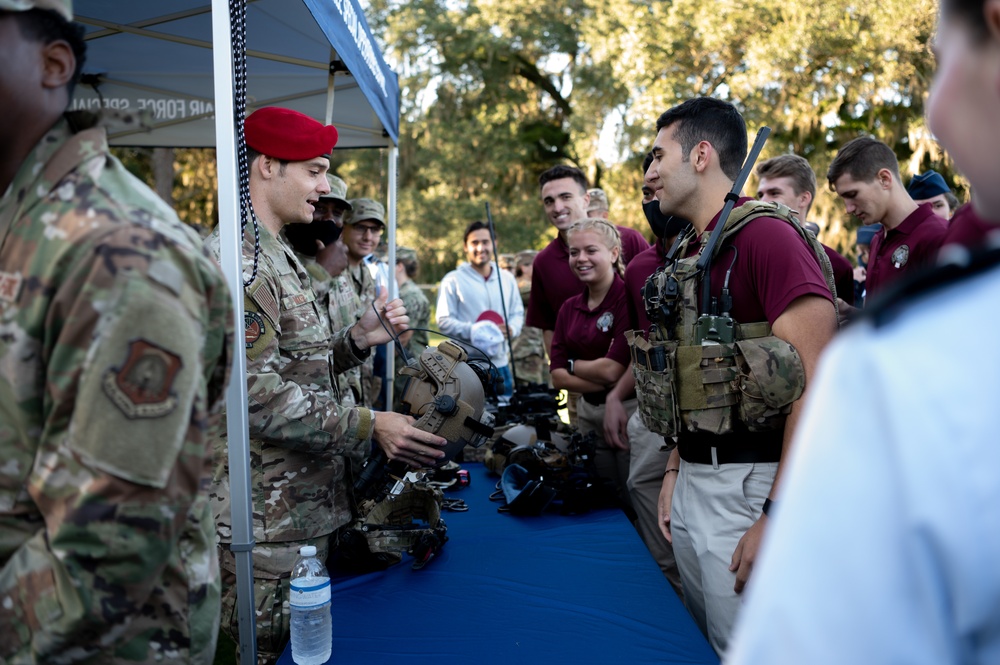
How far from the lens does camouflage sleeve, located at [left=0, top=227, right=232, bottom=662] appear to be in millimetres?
980

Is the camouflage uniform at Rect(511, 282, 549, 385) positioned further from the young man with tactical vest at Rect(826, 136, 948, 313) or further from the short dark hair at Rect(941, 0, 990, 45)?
the short dark hair at Rect(941, 0, 990, 45)

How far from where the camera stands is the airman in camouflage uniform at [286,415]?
228 centimetres

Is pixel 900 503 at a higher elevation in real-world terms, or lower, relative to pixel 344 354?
higher

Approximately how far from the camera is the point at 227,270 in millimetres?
1920

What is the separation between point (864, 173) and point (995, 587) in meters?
3.50

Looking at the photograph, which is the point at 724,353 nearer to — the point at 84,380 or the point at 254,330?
the point at 254,330

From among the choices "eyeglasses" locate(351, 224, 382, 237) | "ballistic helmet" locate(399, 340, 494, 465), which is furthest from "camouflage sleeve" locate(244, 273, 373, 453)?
"eyeglasses" locate(351, 224, 382, 237)

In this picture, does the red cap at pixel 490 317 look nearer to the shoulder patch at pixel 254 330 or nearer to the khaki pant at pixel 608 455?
the khaki pant at pixel 608 455

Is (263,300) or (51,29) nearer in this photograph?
(51,29)

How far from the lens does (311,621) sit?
187cm

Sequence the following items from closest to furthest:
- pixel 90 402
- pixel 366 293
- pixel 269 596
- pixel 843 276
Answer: pixel 90 402, pixel 269 596, pixel 843 276, pixel 366 293

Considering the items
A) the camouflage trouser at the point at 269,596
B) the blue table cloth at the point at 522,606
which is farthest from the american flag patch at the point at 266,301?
the blue table cloth at the point at 522,606

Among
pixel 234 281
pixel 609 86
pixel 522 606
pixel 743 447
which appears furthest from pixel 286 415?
pixel 609 86

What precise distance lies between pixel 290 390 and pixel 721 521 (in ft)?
4.33
